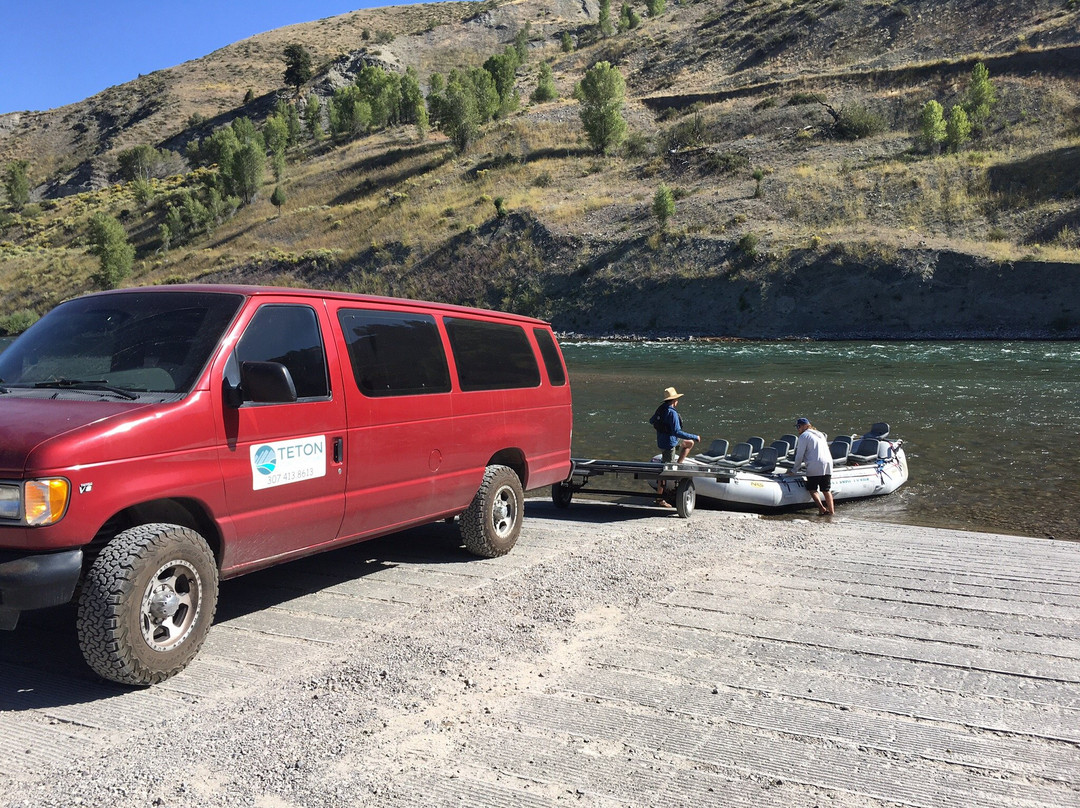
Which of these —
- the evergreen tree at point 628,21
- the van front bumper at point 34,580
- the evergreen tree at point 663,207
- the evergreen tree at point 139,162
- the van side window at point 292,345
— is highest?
the evergreen tree at point 628,21

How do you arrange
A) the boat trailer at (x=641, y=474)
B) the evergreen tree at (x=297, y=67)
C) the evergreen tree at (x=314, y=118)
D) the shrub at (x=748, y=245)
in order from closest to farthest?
the boat trailer at (x=641, y=474) < the shrub at (x=748, y=245) < the evergreen tree at (x=314, y=118) < the evergreen tree at (x=297, y=67)

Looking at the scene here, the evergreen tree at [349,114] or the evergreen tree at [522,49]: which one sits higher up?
the evergreen tree at [522,49]

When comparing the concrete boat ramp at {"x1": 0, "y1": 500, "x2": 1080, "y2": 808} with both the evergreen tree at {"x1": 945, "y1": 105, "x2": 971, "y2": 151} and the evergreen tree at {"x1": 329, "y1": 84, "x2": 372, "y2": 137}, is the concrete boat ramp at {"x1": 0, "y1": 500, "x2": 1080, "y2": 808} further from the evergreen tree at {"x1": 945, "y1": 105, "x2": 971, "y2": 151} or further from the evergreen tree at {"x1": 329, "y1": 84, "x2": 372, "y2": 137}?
the evergreen tree at {"x1": 329, "y1": 84, "x2": 372, "y2": 137}

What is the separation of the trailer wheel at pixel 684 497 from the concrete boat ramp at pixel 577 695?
3107mm

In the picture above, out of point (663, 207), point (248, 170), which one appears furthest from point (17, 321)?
point (663, 207)

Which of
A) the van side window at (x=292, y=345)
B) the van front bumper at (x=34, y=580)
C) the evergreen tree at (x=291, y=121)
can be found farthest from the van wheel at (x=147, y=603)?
the evergreen tree at (x=291, y=121)

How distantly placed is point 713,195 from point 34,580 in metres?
68.7

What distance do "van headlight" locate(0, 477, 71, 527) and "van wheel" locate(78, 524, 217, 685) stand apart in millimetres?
388

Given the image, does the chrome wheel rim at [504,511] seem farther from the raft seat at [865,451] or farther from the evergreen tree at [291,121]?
the evergreen tree at [291,121]

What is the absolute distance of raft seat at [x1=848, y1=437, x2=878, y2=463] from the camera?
16.3 meters

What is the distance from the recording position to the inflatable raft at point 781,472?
1334 cm

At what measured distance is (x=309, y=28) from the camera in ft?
621

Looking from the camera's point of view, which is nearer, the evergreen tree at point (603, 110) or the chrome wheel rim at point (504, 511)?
the chrome wheel rim at point (504, 511)

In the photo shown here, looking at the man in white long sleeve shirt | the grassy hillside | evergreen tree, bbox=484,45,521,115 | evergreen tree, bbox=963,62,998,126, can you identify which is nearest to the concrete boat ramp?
the man in white long sleeve shirt
